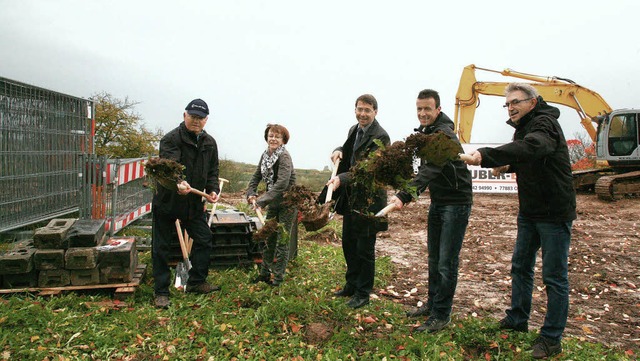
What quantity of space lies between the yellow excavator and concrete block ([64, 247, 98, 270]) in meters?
15.1

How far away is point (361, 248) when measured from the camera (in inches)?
179

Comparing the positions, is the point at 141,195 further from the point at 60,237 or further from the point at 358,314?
the point at 358,314

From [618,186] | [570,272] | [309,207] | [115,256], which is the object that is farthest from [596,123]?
[115,256]

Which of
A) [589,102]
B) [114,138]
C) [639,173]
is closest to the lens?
[114,138]

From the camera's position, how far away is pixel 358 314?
441 centimetres

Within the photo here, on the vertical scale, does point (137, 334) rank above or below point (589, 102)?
below

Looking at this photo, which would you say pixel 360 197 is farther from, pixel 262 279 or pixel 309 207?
pixel 262 279

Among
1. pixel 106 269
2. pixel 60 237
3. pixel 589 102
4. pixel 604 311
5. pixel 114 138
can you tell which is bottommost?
pixel 604 311

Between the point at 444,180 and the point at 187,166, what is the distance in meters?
2.69

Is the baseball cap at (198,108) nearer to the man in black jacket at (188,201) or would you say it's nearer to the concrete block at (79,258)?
the man in black jacket at (188,201)

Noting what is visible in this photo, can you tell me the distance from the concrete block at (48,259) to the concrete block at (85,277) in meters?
0.16

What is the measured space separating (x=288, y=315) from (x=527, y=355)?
7.00 ft

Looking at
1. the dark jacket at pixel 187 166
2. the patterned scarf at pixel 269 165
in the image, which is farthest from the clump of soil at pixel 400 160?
the dark jacket at pixel 187 166

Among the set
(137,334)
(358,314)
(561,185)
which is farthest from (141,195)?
(561,185)
